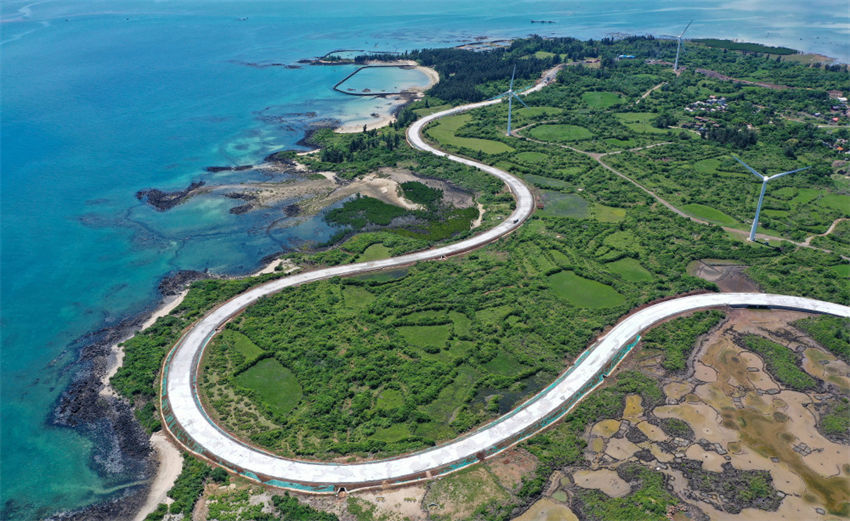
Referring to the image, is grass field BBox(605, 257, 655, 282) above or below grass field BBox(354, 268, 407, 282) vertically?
below

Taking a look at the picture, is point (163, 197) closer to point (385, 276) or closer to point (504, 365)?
point (385, 276)

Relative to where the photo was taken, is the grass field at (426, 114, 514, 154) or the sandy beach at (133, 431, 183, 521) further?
the grass field at (426, 114, 514, 154)

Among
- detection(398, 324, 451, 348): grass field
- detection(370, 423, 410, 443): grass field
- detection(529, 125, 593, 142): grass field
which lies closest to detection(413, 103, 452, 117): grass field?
detection(529, 125, 593, 142): grass field

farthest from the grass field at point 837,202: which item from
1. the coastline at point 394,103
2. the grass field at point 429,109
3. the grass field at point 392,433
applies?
the coastline at point 394,103

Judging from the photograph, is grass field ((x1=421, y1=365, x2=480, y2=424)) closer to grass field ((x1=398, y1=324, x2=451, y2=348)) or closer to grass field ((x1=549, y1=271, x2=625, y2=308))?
grass field ((x1=398, y1=324, x2=451, y2=348))

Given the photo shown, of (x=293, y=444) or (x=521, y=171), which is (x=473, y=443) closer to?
(x=293, y=444)

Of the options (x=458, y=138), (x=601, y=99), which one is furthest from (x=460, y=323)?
(x=601, y=99)

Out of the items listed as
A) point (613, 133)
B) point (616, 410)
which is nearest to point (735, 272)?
point (616, 410)
